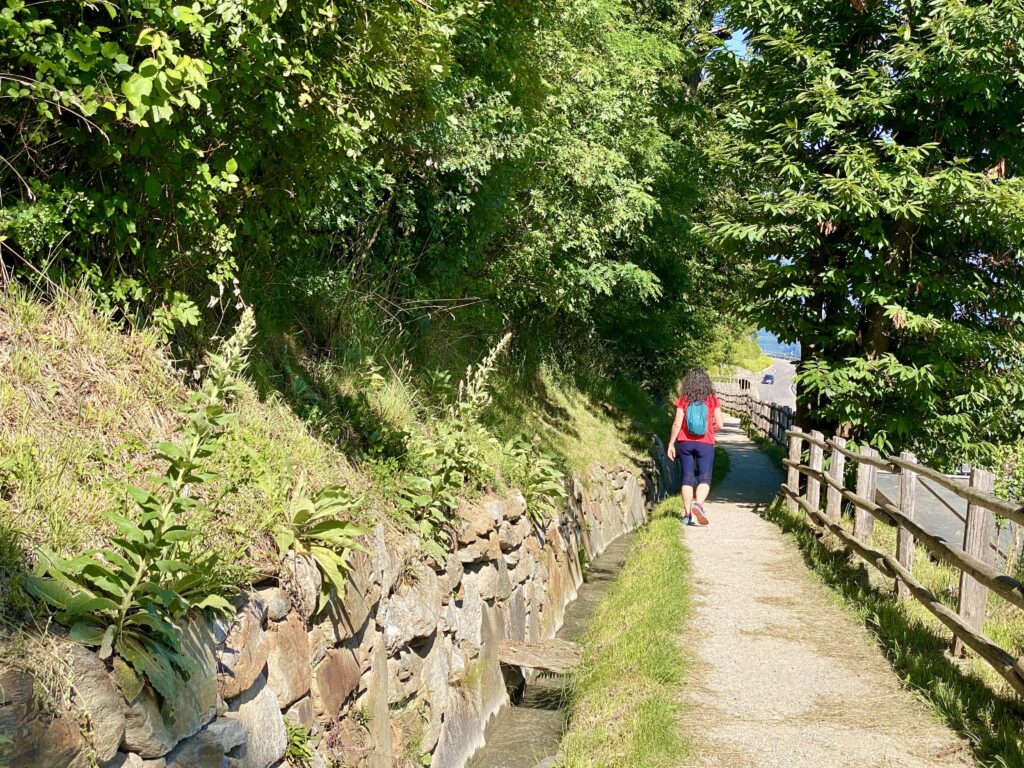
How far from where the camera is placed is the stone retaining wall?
9.76ft

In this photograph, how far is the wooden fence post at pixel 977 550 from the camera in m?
6.10

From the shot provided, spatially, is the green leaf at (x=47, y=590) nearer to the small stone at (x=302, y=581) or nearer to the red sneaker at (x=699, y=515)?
the small stone at (x=302, y=581)

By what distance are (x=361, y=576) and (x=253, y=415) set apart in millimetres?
1220

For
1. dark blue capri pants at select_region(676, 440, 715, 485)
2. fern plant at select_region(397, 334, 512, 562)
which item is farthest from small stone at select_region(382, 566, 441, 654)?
dark blue capri pants at select_region(676, 440, 715, 485)

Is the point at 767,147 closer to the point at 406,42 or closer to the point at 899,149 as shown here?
the point at 899,149

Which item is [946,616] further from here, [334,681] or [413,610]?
[334,681]

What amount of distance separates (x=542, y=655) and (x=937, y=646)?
3050mm

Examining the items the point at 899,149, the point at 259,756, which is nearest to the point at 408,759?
the point at 259,756

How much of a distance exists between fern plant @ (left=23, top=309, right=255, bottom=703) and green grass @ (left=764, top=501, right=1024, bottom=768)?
12.9 ft

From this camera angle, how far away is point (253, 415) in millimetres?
5664

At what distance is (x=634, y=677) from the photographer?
21.3 ft

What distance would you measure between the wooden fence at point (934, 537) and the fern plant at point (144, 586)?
14.0 feet

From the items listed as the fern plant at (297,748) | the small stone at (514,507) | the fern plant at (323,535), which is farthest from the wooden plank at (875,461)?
the fern plant at (297,748)

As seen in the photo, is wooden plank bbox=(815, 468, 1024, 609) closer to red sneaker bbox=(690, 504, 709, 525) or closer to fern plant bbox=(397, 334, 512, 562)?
fern plant bbox=(397, 334, 512, 562)
